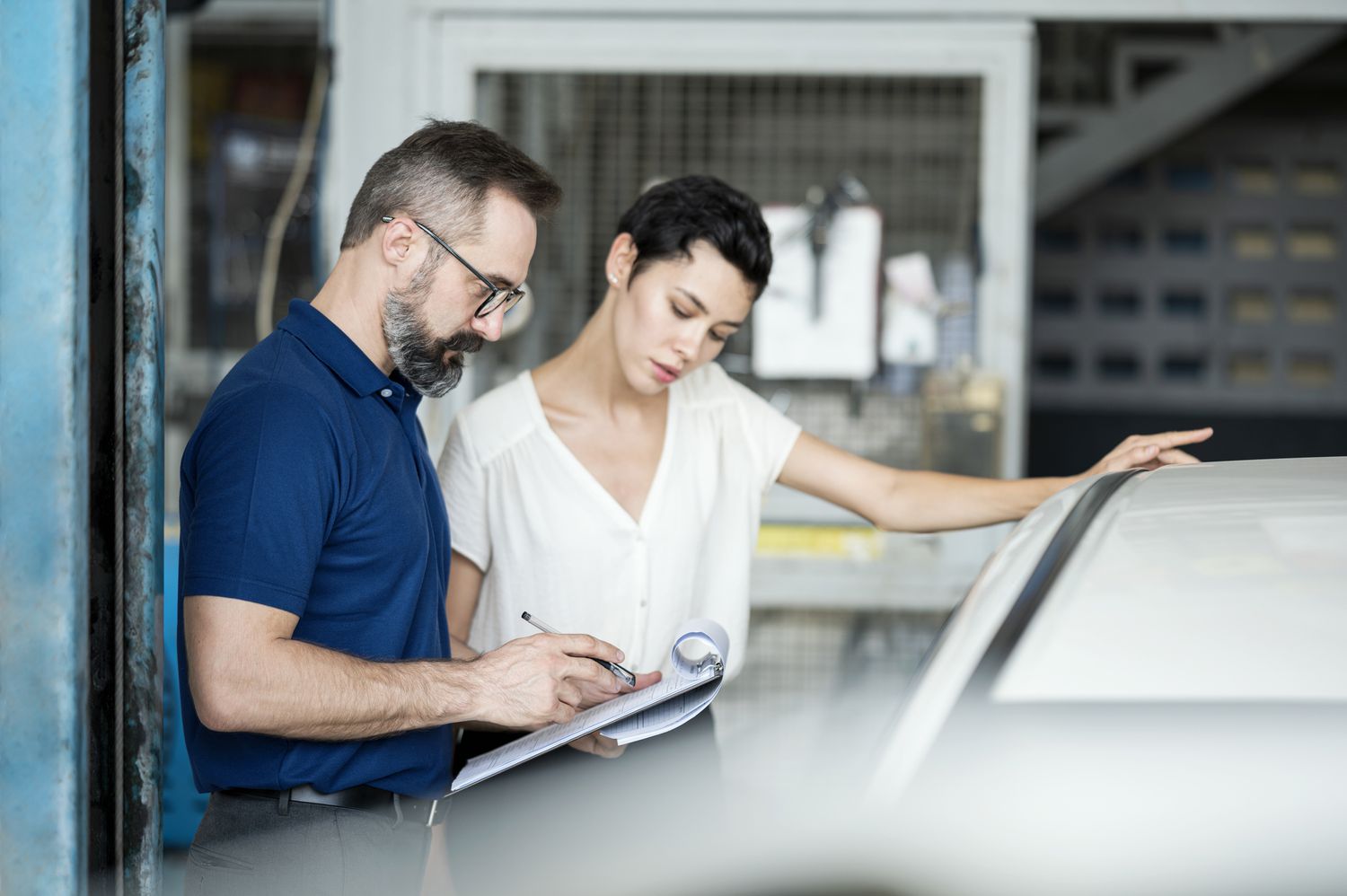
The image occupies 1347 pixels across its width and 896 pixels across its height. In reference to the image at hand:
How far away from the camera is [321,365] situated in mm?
1508

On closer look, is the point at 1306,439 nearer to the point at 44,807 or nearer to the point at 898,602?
the point at 898,602

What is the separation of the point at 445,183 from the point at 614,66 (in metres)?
1.86

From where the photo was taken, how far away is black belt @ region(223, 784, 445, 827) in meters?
1.49

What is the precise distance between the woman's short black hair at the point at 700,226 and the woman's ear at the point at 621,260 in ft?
0.04

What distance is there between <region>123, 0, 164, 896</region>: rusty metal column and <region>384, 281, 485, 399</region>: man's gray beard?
0.90 feet

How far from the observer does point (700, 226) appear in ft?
6.35

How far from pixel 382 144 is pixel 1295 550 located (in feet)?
8.54

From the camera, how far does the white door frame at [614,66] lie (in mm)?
3252

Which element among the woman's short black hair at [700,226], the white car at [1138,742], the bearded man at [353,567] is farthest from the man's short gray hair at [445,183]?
the white car at [1138,742]

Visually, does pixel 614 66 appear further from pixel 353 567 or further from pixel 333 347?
pixel 353 567

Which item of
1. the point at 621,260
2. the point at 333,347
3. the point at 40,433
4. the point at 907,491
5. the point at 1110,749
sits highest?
the point at 621,260

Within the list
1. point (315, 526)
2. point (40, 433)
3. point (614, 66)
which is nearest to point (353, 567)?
point (315, 526)

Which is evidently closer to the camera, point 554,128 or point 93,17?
point 93,17

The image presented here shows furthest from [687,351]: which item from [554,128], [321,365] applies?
[554,128]
